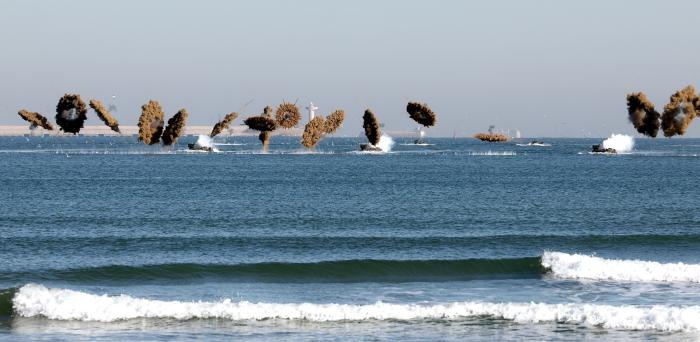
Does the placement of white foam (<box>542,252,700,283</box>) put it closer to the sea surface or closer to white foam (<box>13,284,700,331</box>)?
the sea surface

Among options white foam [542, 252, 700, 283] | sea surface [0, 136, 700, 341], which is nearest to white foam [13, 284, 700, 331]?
sea surface [0, 136, 700, 341]

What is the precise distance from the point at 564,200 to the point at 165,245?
53632 mm

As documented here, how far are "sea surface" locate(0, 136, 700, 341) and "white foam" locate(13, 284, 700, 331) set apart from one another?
2.7 inches

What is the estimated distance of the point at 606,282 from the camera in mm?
42906

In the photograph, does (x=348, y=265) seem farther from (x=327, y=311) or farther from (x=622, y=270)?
(x=327, y=311)

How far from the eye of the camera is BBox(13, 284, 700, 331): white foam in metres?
33.9

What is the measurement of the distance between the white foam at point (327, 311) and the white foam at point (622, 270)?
7.78 metres

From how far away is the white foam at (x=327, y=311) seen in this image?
111ft

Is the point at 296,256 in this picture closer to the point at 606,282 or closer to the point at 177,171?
the point at 606,282

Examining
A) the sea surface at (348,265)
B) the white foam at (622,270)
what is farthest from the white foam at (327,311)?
the white foam at (622,270)

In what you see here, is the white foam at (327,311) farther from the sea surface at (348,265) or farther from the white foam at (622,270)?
the white foam at (622,270)

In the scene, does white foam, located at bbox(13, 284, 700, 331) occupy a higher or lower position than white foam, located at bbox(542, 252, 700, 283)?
lower

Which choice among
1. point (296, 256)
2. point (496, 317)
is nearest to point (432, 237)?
point (296, 256)

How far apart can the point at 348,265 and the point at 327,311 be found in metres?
14.7
